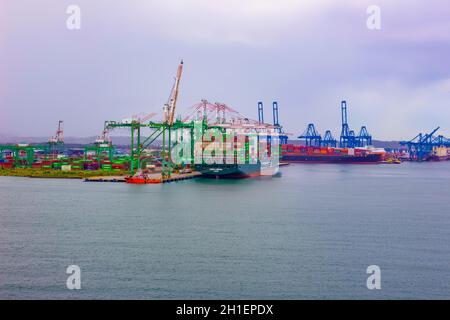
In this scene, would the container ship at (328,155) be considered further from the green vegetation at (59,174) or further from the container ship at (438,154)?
the green vegetation at (59,174)

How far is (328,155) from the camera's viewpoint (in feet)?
395

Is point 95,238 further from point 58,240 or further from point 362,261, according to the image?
point 362,261

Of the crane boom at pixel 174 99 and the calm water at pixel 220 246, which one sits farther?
the crane boom at pixel 174 99

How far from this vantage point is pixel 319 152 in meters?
122

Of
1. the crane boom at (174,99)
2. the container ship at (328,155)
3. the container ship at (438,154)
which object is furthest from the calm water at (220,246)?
the container ship at (438,154)

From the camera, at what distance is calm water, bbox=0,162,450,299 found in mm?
17875

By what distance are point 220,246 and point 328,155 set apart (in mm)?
99037

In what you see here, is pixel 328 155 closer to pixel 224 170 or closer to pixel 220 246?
pixel 224 170

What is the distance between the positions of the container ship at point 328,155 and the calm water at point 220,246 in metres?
78.5

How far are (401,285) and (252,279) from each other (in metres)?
4.25

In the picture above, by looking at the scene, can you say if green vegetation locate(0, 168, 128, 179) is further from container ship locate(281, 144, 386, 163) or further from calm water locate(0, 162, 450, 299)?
container ship locate(281, 144, 386, 163)

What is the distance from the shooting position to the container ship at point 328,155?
119750 millimetres

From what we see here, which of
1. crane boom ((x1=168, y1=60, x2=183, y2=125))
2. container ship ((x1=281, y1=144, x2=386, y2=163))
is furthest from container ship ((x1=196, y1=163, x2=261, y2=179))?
container ship ((x1=281, y1=144, x2=386, y2=163))
